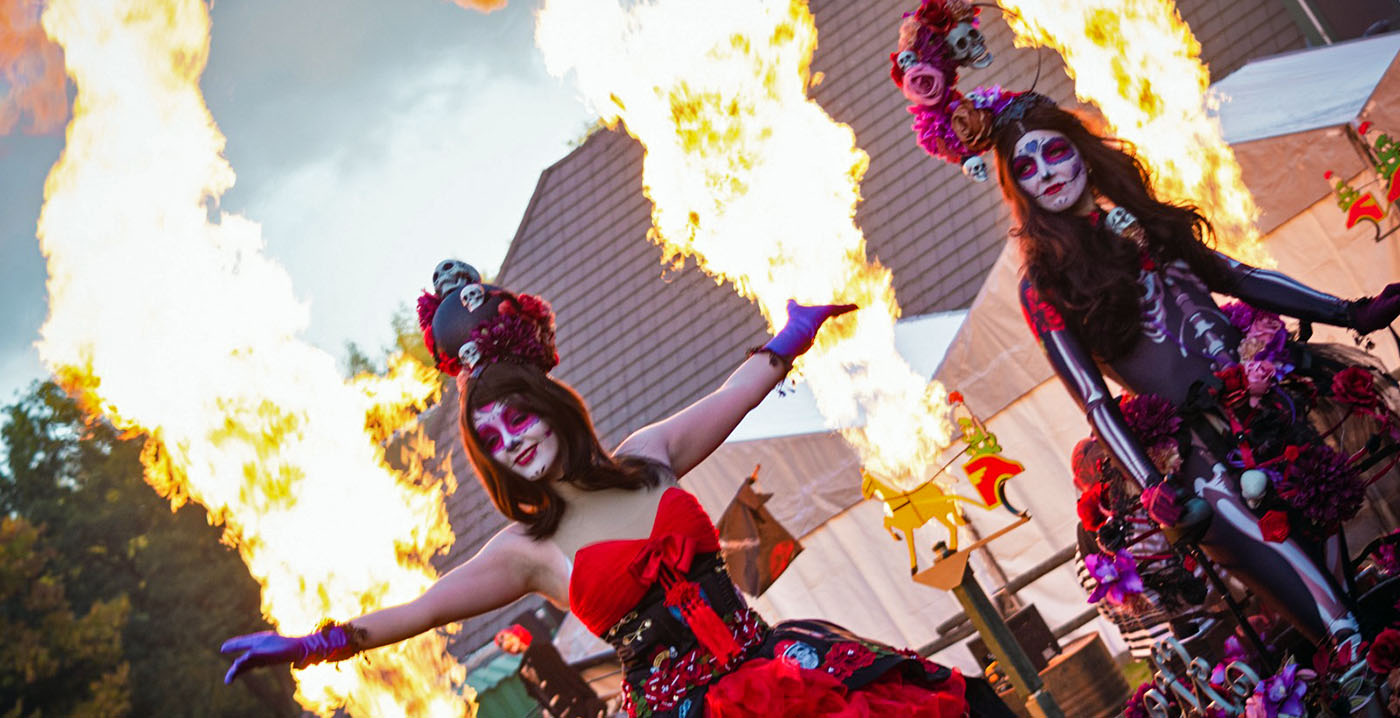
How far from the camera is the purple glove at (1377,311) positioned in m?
3.57

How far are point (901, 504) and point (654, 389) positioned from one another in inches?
293

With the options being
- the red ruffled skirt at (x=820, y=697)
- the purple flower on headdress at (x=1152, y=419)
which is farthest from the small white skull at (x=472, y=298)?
the purple flower on headdress at (x=1152, y=419)

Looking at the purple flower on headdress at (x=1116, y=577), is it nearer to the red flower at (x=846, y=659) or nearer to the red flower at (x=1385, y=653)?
the red flower at (x=1385, y=653)

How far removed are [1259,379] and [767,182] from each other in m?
4.71

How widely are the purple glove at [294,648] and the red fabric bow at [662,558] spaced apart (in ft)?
3.12

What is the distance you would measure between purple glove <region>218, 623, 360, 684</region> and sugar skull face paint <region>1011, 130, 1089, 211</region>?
9.14ft

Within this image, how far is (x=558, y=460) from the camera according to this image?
3.90 meters

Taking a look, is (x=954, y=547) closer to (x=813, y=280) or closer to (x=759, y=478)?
(x=813, y=280)

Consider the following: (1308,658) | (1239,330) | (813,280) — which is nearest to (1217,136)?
(813,280)

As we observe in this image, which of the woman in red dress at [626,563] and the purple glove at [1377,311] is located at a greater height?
the woman in red dress at [626,563]

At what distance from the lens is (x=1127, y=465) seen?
3.80 m

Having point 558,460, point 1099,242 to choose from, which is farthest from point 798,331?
point 1099,242

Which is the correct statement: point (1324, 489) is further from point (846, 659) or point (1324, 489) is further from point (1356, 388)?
point (846, 659)

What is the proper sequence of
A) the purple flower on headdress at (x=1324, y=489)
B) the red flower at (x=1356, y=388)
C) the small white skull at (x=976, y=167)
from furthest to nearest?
the small white skull at (x=976, y=167), the red flower at (x=1356, y=388), the purple flower on headdress at (x=1324, y=489)
